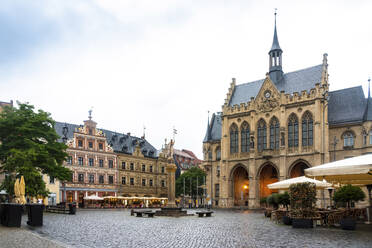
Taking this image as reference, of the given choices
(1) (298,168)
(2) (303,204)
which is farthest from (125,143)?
(2) (303,204)

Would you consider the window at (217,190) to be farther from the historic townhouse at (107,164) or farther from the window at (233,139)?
the historic townhouse at (107,164)

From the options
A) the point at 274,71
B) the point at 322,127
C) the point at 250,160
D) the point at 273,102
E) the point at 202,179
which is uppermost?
the point at 274,71

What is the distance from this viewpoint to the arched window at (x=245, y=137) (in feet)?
187

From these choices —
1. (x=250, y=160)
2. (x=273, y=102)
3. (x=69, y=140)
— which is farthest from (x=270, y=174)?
(x=69, y=140)

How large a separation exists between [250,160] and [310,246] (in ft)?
142

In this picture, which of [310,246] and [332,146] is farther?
[332,146]

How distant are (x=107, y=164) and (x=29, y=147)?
31.8m

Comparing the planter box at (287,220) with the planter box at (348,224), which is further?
the planter box at (287,220)

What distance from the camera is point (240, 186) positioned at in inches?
2352

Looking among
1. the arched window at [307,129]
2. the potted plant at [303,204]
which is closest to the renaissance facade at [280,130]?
the arched window at [307,129]

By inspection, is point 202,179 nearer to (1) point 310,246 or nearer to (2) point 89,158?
(2) point 89,158

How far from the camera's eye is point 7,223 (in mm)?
17453

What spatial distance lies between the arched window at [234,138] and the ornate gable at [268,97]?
5.12 m

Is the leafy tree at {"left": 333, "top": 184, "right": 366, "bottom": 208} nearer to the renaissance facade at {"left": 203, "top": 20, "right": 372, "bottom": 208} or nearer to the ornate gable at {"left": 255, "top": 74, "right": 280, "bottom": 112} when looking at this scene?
the renaissance facade at {"left": 203, "top": 20, "right": 372, "bottom": 208}
